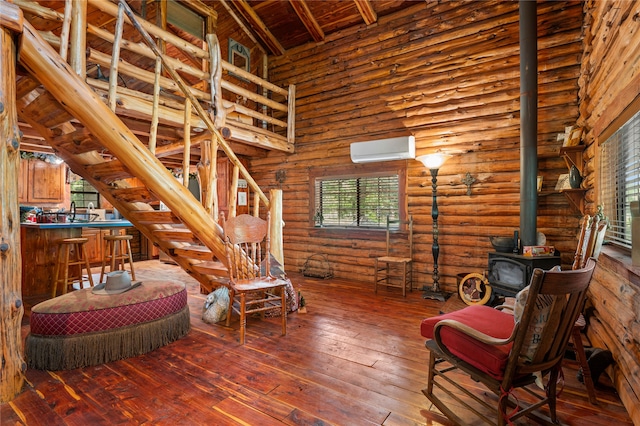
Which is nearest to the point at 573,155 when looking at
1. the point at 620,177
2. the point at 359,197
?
the point at 620,177

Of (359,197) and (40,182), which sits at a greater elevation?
(40,182)

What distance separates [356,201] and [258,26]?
3.91 m

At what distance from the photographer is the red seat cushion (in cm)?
152

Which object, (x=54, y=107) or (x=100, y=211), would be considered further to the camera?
(x=100, y=211)

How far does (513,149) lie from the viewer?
4.08 metres

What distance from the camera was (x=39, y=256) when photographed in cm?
416

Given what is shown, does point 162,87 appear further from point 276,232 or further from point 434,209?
point 434,209

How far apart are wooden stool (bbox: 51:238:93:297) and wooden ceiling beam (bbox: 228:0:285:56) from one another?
4.80m

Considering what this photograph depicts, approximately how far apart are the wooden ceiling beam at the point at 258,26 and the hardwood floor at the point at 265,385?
551 cm

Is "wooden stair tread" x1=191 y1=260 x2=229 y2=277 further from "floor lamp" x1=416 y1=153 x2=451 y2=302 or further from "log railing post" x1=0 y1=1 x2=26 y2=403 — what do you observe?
"floor lamp" x1=416 y1=153 x2=451 y2=302

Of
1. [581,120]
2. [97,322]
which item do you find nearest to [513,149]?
[581,120]

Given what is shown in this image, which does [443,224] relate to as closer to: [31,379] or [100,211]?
[31,379]

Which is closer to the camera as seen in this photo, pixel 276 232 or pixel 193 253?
pixel 193 253

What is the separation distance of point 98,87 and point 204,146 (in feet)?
4.04
